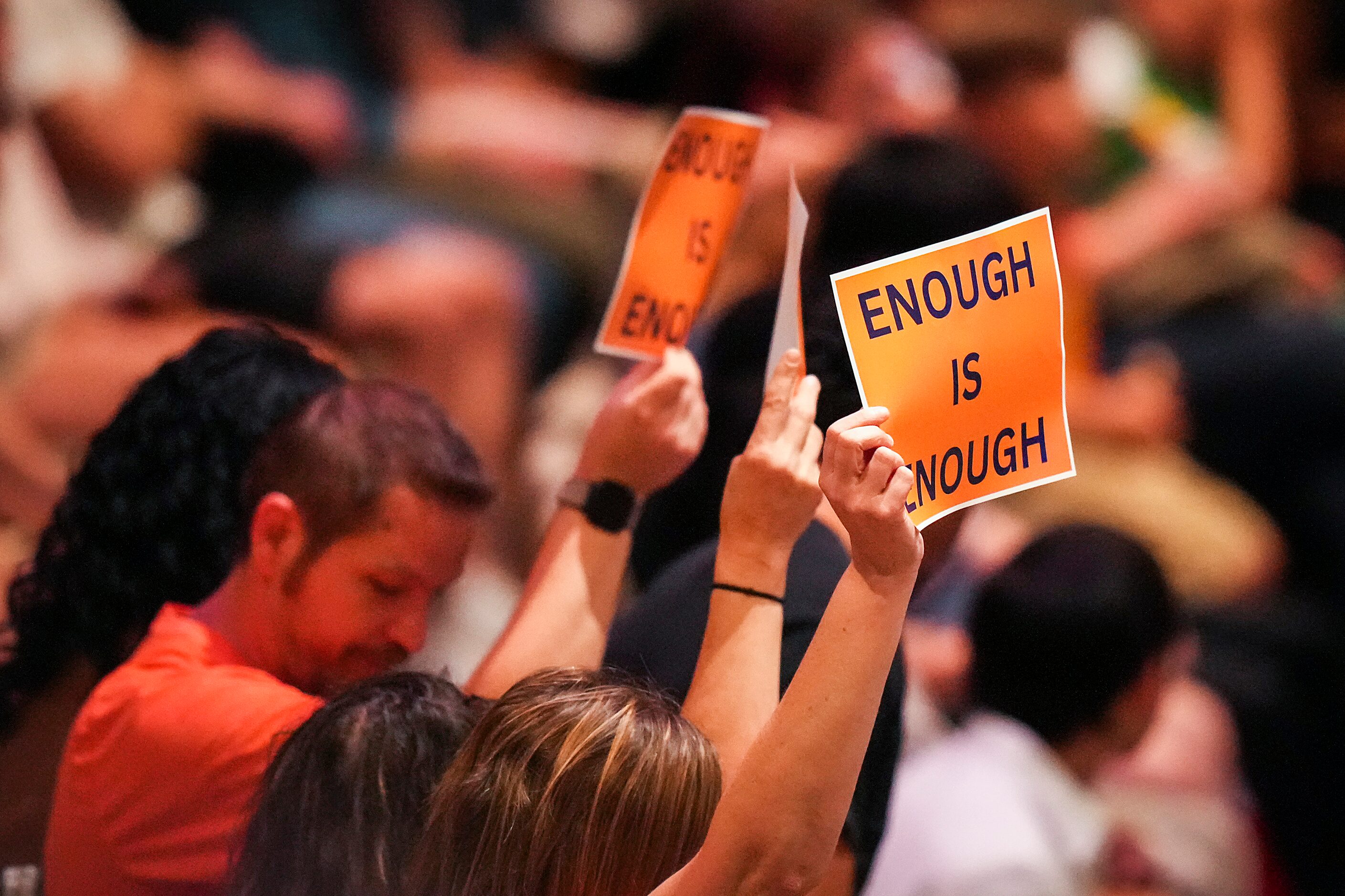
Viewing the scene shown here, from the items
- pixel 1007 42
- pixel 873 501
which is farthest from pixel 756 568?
pixel 1007 42

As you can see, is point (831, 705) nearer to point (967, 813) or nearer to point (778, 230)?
point (967, 813)

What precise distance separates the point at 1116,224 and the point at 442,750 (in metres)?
3.15

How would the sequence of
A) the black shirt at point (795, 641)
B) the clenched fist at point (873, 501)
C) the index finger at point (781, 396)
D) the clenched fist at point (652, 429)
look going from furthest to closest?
the clenched fist at point (652, 429), the black shirt at point (795, 641), the index finger at point (781, 396), the clenched fist at point (873, 501)

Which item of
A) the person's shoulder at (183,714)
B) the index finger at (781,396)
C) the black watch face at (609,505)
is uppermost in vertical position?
the index finger at (781,396)

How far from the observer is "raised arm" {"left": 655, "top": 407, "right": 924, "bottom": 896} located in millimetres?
1053

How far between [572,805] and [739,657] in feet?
0.68

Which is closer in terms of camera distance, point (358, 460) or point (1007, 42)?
point (358, 460)

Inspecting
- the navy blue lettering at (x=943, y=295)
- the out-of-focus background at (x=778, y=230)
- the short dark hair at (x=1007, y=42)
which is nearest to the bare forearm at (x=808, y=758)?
the navy blue lettering at (x=943, y=295)

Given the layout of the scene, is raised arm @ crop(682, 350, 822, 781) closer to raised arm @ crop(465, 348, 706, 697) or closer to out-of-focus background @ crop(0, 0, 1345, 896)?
raised arm @ crop(465, 348, 706, 697)

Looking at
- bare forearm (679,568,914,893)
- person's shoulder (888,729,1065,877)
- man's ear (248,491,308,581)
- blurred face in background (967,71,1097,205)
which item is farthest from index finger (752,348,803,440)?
blurred face in background (967,71,1097,205)

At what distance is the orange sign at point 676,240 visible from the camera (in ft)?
4.98

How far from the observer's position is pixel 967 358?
3.85 ft

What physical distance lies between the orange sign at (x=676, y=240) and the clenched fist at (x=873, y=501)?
1.55 feet

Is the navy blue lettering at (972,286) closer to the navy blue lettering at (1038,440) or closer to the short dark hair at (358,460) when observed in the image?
the navy blue lettering at (1038,440)
